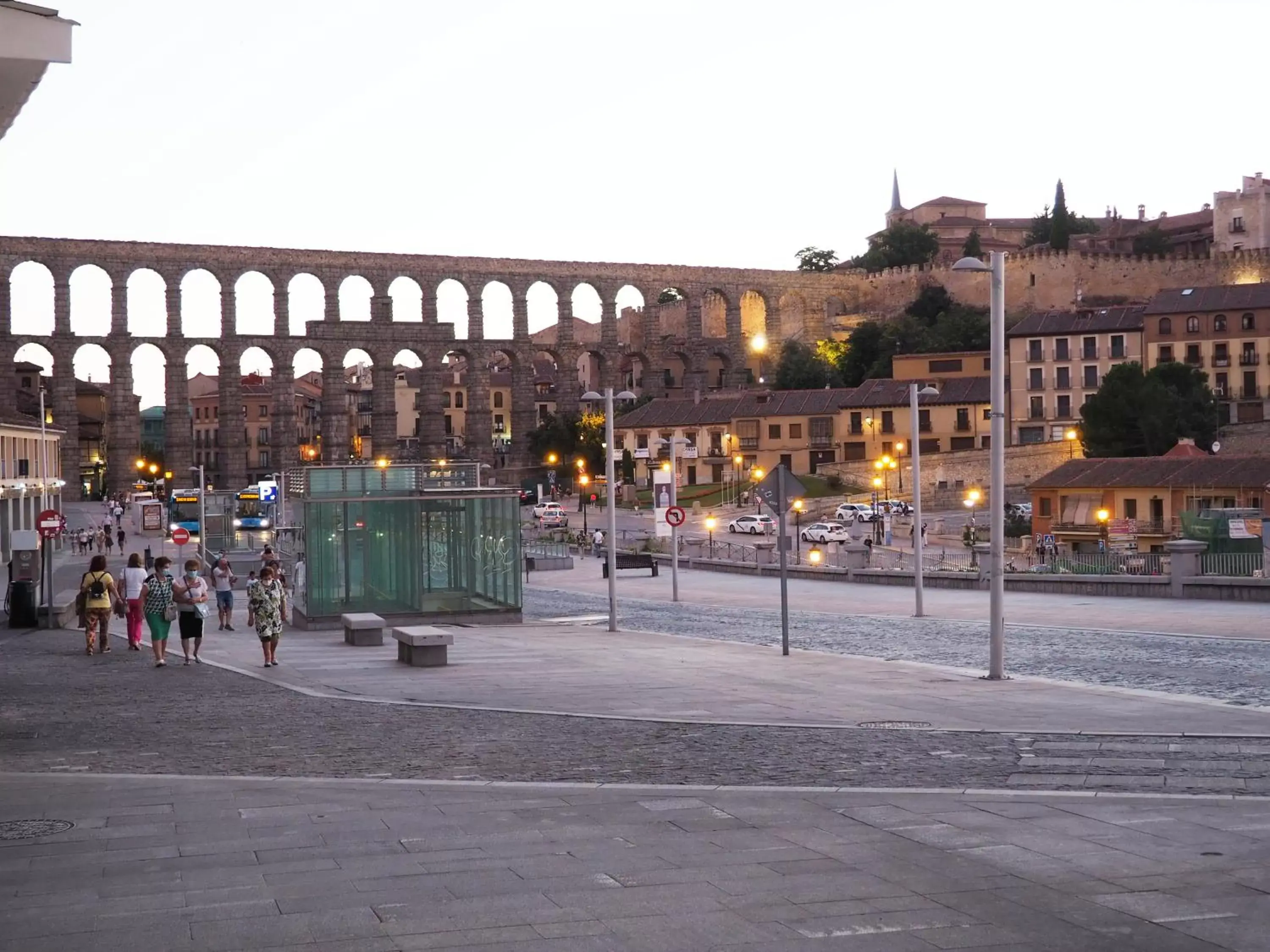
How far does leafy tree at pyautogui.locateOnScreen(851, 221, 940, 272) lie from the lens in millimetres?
173250

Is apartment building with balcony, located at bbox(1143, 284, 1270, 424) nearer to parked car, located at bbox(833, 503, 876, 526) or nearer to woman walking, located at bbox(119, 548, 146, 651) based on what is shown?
parked car, located at bbox(833, 503, 876, 526)

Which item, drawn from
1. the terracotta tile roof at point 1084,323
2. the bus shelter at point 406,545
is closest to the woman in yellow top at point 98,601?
the bus shelter at point 406,545

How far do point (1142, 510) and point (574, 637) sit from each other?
157ft

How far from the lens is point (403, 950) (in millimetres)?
7156

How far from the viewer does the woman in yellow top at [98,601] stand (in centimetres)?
2306

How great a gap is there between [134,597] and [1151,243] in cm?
15973

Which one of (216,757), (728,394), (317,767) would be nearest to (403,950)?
(317,767)

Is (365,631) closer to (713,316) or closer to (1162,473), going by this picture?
(1162,473)

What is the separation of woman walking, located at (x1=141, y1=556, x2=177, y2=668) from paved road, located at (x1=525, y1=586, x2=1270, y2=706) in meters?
9.31

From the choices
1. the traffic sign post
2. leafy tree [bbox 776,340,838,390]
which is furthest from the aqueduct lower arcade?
the traffic sign post

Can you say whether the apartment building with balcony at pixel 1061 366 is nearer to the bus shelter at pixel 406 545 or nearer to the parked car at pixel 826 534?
the parked car at pixel 826 534

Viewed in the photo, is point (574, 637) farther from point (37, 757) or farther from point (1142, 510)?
point (1142, 510)

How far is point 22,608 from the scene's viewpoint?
29000 millimetres

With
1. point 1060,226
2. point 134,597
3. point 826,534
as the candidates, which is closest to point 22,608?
point 134,597
